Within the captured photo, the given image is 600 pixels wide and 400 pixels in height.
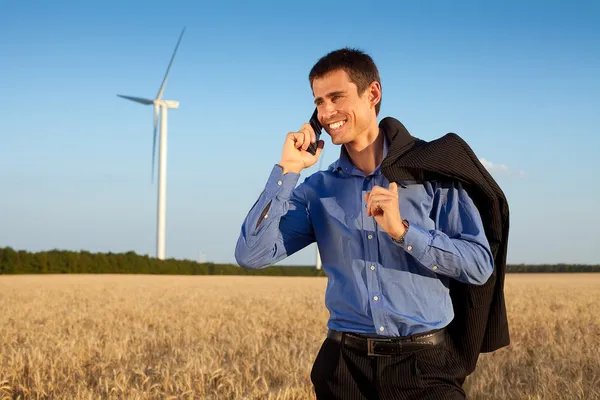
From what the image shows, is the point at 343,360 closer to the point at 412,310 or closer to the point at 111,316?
the point at 412,310

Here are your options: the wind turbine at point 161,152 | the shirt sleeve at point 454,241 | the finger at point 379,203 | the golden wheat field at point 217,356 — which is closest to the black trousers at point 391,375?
the shirt sleeve at point 454,241

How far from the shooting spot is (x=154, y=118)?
4191cm

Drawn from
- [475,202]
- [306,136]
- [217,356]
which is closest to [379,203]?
[306,136]

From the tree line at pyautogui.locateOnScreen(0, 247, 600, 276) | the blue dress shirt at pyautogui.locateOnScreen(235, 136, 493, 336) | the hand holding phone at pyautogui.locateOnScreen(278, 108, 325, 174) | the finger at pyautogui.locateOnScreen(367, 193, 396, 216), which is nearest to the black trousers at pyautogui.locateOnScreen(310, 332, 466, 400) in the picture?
the blue dress shirt at pyautogui.locateOnScreen(235, 136, 493, 336)

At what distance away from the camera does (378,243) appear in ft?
11.3

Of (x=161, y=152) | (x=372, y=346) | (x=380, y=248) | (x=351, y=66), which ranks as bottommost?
(x=372, y=346)

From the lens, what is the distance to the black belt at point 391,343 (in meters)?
3.36

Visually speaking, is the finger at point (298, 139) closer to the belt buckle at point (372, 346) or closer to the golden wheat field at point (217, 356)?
the belt buckle at point (372, 346)

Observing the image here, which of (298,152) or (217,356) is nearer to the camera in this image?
(298,152)

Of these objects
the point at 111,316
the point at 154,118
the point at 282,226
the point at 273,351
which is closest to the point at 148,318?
the point at 111,316

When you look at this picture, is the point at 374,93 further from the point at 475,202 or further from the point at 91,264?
the point at 91,264

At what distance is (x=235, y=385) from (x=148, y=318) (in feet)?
26.2

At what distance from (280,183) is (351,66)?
2.21 feet

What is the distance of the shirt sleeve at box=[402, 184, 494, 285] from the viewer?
323 cm
